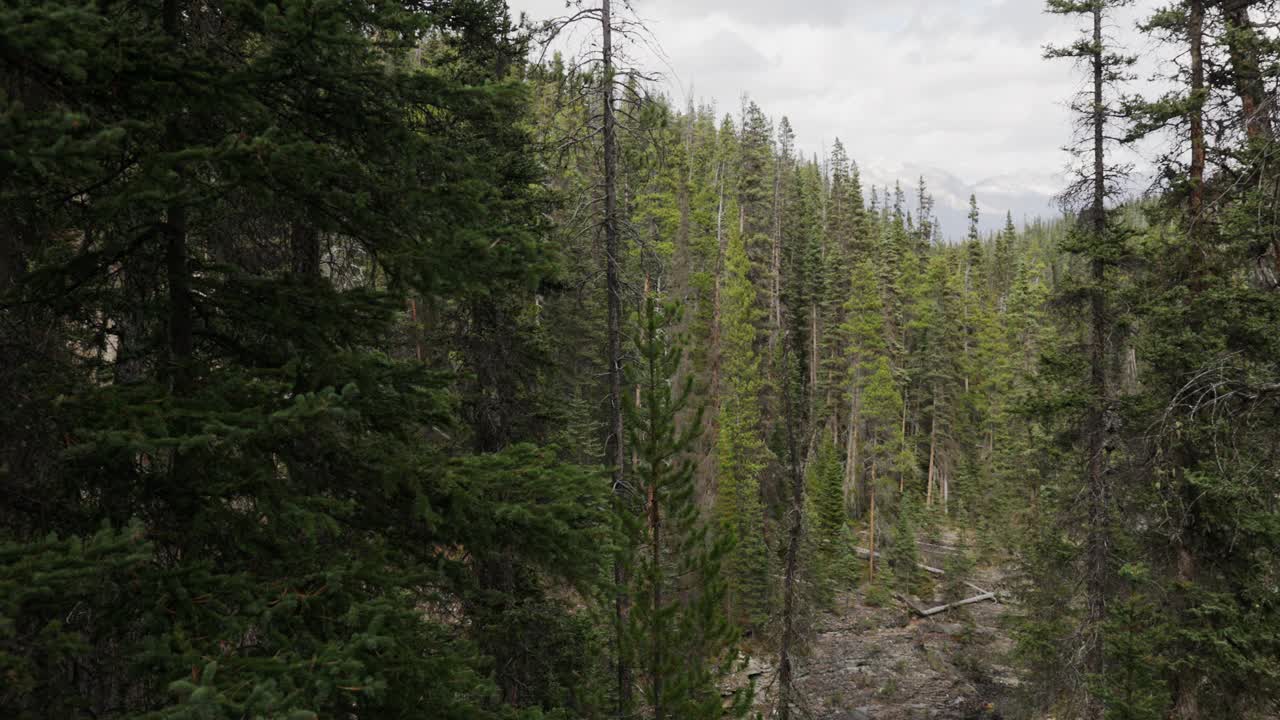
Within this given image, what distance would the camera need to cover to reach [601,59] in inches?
375

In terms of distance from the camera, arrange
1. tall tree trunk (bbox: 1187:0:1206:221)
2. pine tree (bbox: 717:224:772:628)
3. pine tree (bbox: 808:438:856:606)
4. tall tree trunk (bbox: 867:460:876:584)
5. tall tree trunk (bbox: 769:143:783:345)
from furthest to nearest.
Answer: tall tree trunk (bbox: 769:143:783:345) < tall tree trunk (bbox: 867:460:876:584) < pine tree (bbox: 808:438:856:606) < pine tree (bbox: 717:224:772:628) < tall tree trunk (bbox: 1187:0:1206:221)

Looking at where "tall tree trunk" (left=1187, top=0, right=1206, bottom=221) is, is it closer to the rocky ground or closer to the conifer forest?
the conifer forest

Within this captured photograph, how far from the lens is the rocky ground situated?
75.9ft

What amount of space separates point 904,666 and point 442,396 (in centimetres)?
2782

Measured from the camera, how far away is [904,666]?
26.4 metres

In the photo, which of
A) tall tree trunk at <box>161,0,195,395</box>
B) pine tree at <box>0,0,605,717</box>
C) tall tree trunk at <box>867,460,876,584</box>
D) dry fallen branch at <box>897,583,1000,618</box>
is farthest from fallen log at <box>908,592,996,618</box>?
tall tree trunk at <box>161,0,195,395</box>

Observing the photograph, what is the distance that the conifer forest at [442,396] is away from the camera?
2941 mm

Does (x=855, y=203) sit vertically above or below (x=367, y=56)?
above

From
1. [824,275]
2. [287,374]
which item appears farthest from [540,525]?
[824,275]

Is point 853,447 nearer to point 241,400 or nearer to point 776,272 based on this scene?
point 776,272

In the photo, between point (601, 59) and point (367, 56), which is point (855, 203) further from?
point (367, 56)

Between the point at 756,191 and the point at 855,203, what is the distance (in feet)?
26.9

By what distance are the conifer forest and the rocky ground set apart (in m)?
0.31

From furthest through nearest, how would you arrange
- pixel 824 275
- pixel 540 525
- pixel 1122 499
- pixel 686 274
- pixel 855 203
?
pixel 855 203, pixel 824 275, pixel 686 274, pixel 1122 499, pixel 540 525
